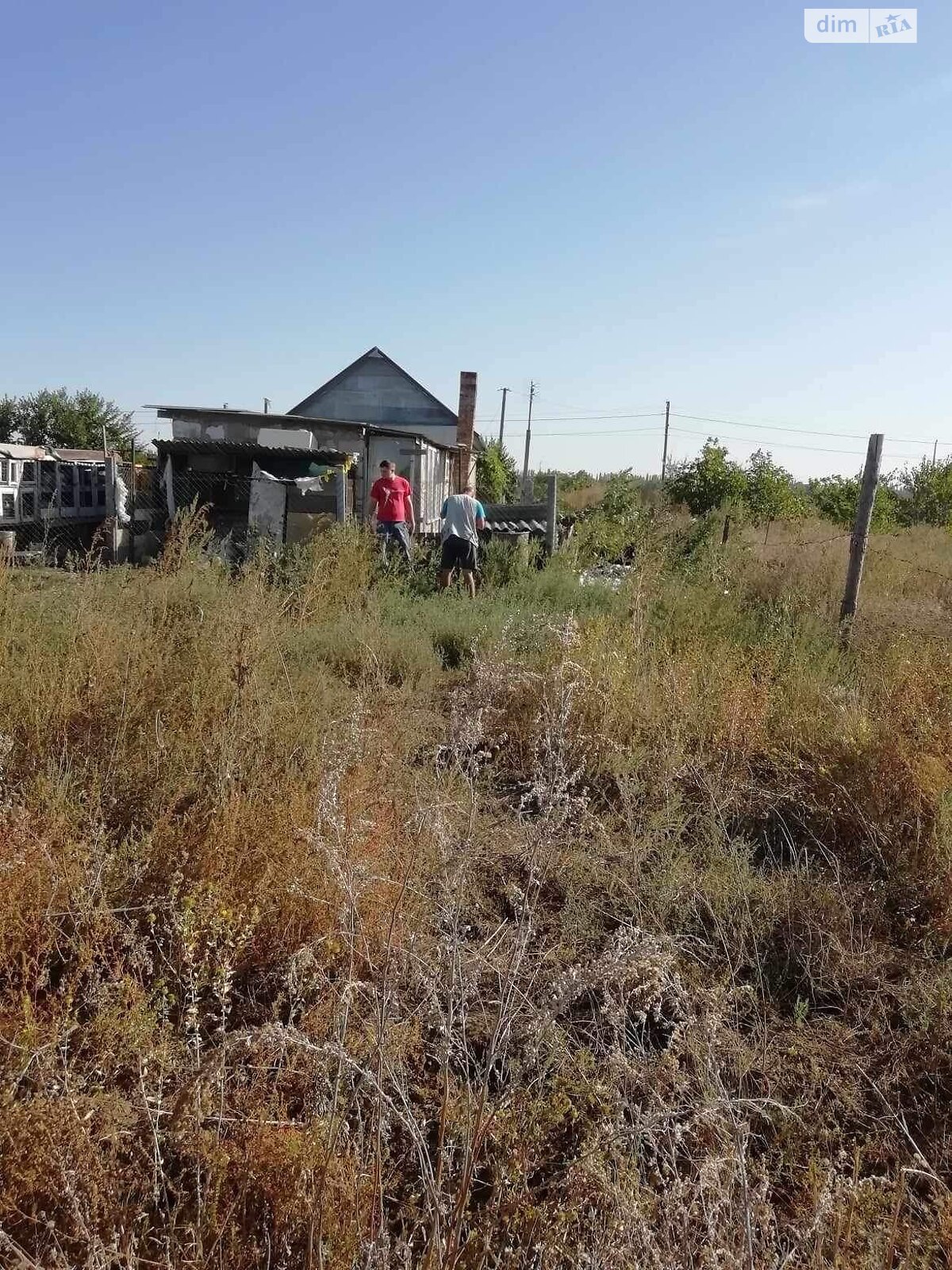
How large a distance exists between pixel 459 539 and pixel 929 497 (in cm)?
1475

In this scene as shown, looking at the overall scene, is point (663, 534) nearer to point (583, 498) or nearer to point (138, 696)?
point (138, 696)

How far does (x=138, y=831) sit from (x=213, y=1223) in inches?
65.8

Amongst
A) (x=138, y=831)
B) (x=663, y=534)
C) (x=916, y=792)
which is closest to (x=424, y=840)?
(x=138, y=831)

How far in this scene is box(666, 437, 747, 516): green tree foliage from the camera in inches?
727

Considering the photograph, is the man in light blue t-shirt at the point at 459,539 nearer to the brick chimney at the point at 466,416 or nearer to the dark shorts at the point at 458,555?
the dark shorts at the point at 458,555

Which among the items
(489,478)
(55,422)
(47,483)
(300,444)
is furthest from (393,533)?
(55,422)

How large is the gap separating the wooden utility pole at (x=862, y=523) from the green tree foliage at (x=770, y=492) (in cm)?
1146

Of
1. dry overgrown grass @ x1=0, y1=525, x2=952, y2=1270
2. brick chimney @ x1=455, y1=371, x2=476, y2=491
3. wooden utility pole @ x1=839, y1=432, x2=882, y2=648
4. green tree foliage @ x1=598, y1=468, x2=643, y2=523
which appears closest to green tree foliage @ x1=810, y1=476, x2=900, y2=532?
green tree foliage @ x1=598, y1=468, x2=643, y2=523

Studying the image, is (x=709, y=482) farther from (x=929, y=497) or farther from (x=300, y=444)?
(x=300, y=444)

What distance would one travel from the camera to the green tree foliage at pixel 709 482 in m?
18.5

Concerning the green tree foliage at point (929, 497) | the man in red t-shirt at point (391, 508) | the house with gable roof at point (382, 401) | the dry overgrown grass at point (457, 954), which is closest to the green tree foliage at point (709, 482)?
the green tree foliage at point (929, 497)

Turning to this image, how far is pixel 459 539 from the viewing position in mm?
8672

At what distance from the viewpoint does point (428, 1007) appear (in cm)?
229

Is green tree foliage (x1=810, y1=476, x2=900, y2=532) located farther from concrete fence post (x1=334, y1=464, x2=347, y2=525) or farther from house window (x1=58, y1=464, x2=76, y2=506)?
house window (x1=58, y1=464, x2=76, y2=506)
